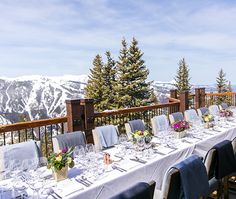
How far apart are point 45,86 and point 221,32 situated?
91576 mm

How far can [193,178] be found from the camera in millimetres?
1902

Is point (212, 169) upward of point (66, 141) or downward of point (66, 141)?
downward

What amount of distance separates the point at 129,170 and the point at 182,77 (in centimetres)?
3356

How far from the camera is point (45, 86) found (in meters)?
95.9

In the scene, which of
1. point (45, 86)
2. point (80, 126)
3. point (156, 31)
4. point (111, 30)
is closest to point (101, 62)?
point (111, 30)

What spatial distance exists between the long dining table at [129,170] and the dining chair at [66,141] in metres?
0.55

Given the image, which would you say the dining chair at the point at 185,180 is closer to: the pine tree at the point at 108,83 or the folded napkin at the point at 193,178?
the folded napkin at the point at 193,178

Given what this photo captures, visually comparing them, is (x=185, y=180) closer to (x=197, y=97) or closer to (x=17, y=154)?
(x=17, y=154)

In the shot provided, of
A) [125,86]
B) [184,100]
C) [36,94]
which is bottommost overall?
[184,100]

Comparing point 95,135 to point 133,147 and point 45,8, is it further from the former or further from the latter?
point 45,8

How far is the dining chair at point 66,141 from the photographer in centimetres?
296

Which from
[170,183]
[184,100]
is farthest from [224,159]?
[184,100]

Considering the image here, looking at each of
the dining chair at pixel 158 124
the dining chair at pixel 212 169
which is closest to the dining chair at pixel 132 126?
the dining chair at pixel 158 124

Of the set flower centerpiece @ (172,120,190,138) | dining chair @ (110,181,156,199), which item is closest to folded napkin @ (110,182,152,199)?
dining chair @ (110,181,156,199)
